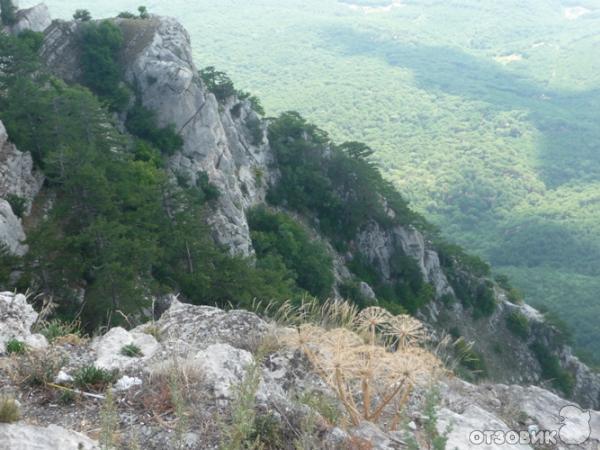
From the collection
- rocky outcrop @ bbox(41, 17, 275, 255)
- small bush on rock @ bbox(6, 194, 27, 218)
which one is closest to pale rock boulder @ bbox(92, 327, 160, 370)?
small bush on rock @ bbox(6, 194, 27, 218)

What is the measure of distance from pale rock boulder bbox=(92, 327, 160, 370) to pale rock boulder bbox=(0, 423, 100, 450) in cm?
175

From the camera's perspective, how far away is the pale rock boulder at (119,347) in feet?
27.7

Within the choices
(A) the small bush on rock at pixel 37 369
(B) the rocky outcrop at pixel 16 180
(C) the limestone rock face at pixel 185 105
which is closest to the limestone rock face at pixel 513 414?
(A) the small bush on rock at pixel 37 369

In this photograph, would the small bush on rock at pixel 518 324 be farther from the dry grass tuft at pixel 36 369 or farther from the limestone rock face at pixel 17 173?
the dry grass tuft at pixel 36 369

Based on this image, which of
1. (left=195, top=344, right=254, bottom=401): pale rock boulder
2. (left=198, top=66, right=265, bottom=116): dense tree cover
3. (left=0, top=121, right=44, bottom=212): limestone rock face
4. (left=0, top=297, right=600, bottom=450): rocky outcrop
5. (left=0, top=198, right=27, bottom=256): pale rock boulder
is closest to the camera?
(left=0, top=297, right=600, bottom=450): rocky outcrop

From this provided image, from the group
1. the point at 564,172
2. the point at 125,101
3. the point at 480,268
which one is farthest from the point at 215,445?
the point at 564,172

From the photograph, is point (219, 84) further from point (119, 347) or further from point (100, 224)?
point (119, 347)

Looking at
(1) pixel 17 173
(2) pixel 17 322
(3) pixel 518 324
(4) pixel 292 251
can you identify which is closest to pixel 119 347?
(2) pixel 17 322

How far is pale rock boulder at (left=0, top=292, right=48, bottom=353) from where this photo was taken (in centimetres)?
896

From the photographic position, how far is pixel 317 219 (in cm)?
5091

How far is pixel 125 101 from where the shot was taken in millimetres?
37406

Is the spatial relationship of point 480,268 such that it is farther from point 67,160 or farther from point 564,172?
point 564,172

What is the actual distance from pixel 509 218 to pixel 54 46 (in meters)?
107

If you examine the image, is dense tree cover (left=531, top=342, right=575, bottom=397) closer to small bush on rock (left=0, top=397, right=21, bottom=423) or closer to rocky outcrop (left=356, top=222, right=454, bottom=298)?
rocky outcrop (left=356, top=222, right=454, bottom=298)
